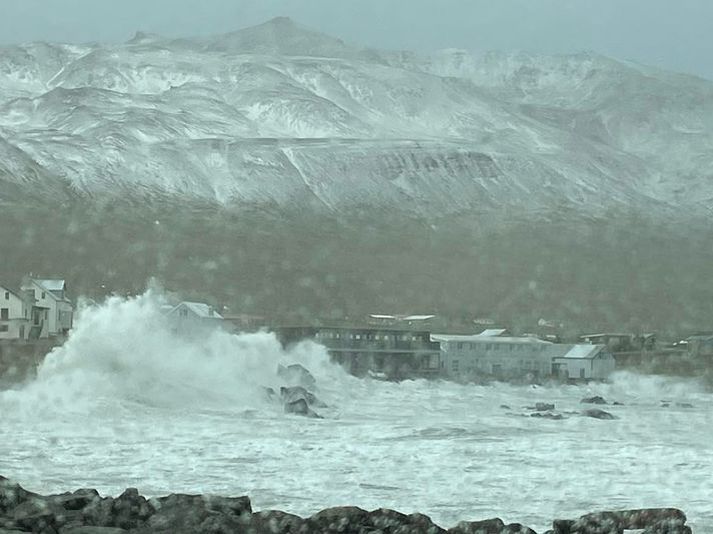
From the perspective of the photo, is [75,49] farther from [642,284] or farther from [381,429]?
[381,429]

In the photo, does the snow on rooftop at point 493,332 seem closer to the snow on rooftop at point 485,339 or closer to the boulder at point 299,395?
the snow on rooftop at point 485,339

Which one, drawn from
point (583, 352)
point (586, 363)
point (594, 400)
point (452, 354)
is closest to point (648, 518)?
point (594, 400)

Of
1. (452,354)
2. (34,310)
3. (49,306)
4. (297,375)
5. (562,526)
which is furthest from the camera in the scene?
A: (452,354)

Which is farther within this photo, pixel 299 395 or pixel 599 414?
pixel 299 395

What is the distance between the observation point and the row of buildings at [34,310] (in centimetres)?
1298

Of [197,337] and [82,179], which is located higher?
[82,179]

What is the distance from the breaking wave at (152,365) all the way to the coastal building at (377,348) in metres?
0.20

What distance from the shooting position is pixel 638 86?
35.6m

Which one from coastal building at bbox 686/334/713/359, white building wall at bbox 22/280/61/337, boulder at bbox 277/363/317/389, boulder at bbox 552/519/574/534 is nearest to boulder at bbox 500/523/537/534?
boulder at bbox 552/519/574/534

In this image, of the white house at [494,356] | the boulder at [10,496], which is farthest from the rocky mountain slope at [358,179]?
the boulder at [10,496]

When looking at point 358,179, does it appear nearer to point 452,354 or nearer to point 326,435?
point 452,354

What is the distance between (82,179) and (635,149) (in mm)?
15493

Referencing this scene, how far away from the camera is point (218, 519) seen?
4.28m

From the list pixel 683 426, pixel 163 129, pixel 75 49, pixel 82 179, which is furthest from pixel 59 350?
pixel 75 49
